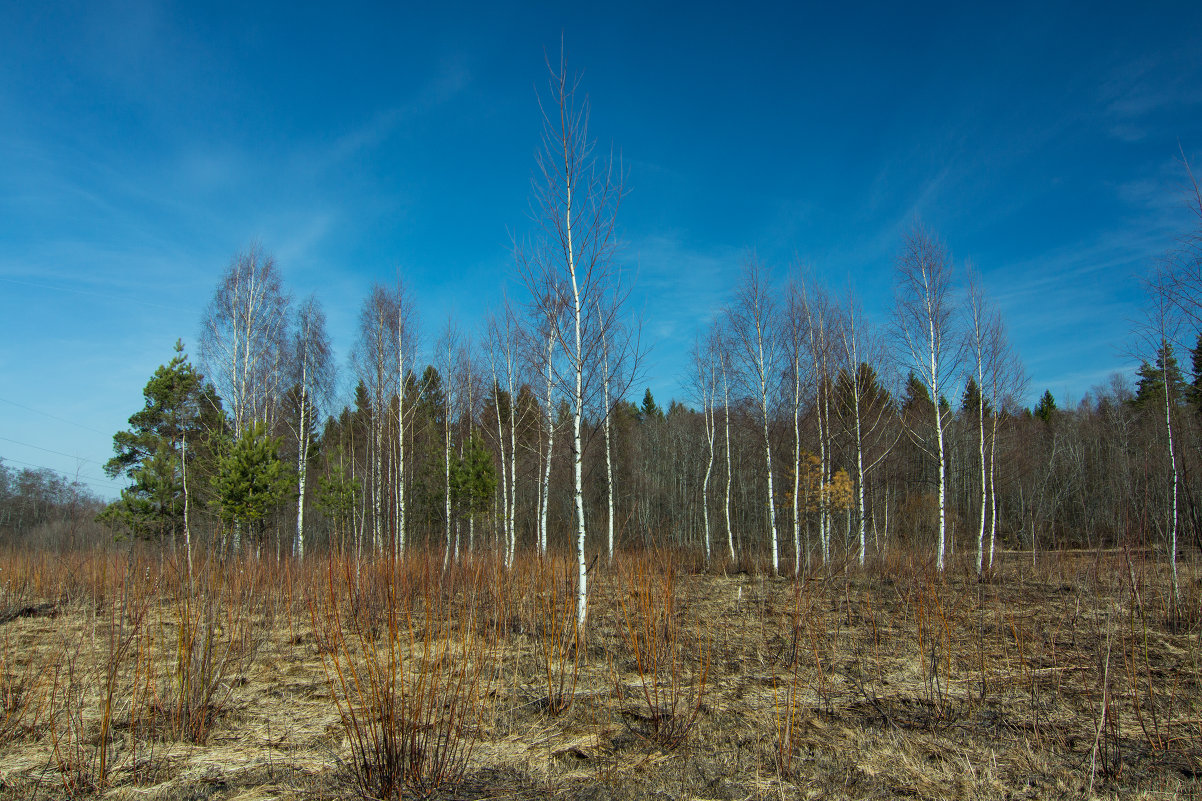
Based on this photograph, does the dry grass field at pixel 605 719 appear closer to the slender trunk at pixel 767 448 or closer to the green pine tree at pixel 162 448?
the slender trunk at pixel 767 448

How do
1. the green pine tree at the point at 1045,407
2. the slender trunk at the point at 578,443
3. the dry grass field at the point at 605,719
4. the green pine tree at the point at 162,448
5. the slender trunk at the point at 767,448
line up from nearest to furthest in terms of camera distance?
the dry grass field at the point at 605,719, the slender trunk at the point at 578,443, the slender trunk at the point at 767,448, the green pine tree at the point at 162,448, the green pine tree at the point at 1045,407

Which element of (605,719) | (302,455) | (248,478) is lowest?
(605,719)

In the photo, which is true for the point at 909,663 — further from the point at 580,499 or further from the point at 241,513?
the point at 241,513

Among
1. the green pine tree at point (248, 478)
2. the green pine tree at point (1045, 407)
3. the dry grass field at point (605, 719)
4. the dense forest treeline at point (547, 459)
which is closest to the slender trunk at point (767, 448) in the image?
the dense forest treeline at point (547, 459)

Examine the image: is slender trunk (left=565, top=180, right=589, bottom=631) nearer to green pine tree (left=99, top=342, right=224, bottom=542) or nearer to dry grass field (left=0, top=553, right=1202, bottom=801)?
dry grass field (left=0, top=553, right=1202, bottom=801)

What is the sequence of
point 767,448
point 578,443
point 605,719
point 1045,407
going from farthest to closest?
1. point 1045,407
2. point 767,448
3. point 578,443
4. point 605,719

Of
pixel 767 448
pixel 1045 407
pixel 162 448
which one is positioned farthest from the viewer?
pixel 1045 407

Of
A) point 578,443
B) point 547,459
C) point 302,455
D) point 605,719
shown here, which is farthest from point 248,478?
point 605,719

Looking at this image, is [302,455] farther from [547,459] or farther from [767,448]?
[767,448]

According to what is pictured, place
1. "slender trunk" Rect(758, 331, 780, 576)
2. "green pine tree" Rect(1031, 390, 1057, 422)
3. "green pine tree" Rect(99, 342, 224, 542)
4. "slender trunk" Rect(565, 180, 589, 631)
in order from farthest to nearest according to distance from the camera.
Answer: "green pine tree" Rect(1031, 390, 1057, 422)
"green pine tree" Rect(99, 342, 224, 542)
"slender trunk" Rect(758, 331, 780, 576)
"slender trunk" Rect(565, 180, 589, 631)

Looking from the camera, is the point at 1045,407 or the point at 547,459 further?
the point at 1045,407

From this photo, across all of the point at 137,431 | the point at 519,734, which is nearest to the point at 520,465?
the point at 137,431

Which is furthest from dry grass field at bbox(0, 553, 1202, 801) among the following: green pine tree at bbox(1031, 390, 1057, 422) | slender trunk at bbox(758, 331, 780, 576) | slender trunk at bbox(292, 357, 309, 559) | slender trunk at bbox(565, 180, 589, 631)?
green pine tree at bbox(1031, 390, 1057, 422)

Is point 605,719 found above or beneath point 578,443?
beneath
